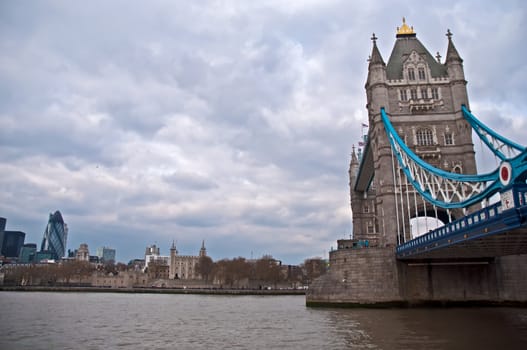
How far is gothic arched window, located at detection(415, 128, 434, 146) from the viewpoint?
39.7m

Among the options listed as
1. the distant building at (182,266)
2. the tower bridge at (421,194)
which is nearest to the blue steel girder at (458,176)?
the tower bridge at (421,194)

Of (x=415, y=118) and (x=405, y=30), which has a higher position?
(x=405, y=30)

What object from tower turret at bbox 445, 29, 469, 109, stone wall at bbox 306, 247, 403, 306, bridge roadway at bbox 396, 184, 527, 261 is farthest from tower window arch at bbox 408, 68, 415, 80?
bridge roadway at bbox 396, 184, 527, 261

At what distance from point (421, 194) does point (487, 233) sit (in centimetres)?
1317

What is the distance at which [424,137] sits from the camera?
39.9 m

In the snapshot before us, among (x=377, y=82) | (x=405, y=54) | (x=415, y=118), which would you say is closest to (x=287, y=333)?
(x=415, y=118)

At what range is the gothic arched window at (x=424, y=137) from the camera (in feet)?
130

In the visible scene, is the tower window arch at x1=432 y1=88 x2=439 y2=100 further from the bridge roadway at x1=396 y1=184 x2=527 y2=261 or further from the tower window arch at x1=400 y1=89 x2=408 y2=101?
the bridge roadway at x1=396 y1=184 x2=527 y2=261

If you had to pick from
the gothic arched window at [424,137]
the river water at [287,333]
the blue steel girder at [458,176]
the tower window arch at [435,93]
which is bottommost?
the river water at [287,333]

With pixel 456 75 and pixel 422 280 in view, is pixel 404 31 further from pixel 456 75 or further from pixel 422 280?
pixel 422 280

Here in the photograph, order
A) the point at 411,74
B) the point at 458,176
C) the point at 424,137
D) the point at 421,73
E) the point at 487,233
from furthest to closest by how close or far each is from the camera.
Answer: the point at 411,74 < the point at 421,73 < the point at 424,137 < the point at 458,176 < the point at 487,233

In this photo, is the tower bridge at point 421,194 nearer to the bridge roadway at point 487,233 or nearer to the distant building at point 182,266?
the bridge roadway at point 487,233

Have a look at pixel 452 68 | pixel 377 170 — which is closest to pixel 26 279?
pixel 377 170

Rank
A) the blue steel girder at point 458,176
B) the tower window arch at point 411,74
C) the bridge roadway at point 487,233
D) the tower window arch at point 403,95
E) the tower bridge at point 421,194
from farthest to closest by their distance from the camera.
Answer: the tower window arch at point 411,74 → the tower window arch at point 403,95 → the tower bridge at point 421,194 → the blue steel girder at point 458,176 → the bridge roadway at point 487,233
